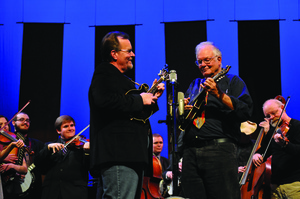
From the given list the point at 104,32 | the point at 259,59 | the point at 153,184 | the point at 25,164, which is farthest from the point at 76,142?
the point at 259,59

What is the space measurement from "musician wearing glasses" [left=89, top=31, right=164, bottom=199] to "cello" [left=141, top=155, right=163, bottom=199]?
295cm

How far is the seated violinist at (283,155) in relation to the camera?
478 cm

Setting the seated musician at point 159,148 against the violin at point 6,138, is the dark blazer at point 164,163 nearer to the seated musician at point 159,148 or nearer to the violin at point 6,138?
the seated musician at point 159,148

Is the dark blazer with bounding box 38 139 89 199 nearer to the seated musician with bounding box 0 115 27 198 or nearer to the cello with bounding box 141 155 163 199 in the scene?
the seated musician with bounding box 0 115 27 198

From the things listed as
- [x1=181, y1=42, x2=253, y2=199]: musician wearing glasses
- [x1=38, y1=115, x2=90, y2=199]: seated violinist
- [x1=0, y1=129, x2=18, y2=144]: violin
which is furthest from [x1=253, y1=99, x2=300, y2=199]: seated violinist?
[x1=0, y1=129, x2=18, y2=144]: violin

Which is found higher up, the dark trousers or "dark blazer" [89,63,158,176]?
"dark blazer" [89,63,158,176]

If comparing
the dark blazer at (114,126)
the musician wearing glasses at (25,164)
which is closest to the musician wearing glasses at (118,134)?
the dark blazer at (114,126)

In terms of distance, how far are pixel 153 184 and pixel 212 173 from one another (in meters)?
2.99

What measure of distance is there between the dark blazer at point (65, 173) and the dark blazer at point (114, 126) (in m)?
2.53

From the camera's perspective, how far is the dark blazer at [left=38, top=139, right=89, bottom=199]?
511 cm

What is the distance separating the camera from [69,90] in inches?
269

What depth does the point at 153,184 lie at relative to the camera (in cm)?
589

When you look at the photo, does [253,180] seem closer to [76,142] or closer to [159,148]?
[159,148]

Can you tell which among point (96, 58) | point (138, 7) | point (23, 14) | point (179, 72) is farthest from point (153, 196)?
point (23, 14)
